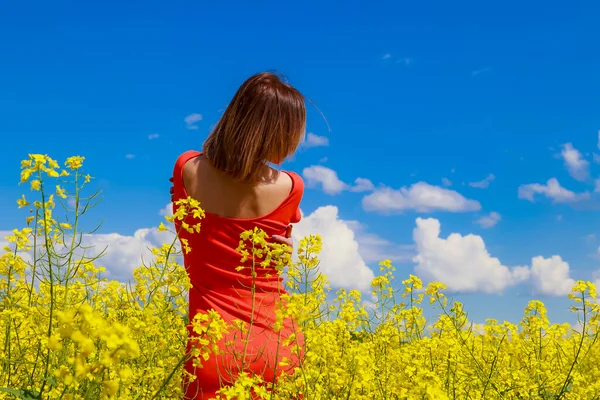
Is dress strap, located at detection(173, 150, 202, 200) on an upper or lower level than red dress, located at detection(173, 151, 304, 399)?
upper

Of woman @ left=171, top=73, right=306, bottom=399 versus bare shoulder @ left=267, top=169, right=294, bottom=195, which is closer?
woman @ left=171, top=73, right=306, bottom=399

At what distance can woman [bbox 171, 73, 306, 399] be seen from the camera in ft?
8.61

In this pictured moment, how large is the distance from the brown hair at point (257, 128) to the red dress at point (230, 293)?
210 mm

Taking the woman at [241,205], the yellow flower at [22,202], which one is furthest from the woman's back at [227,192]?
the yellow flower at [22,202]

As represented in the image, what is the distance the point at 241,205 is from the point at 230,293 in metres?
0.40

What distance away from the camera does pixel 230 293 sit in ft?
8.88

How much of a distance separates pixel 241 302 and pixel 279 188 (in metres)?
0.54

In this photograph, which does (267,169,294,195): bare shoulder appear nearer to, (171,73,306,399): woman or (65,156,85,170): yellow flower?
(171,73,306,399): woman

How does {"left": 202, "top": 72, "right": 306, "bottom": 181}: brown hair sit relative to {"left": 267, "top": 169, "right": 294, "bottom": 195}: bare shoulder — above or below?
above

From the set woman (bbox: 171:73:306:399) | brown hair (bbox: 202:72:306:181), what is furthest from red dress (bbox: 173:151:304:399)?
brown hair (bbox: 202:72:306:181)

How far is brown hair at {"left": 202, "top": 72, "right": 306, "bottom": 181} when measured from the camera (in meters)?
2.66

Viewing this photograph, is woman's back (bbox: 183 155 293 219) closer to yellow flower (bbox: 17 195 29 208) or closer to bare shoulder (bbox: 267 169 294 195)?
bare shoulder (bbox: 267 169 294 195)

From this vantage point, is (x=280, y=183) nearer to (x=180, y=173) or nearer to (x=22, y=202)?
(x=180, y=173)

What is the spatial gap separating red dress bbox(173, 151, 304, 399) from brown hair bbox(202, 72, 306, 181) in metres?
0.21
